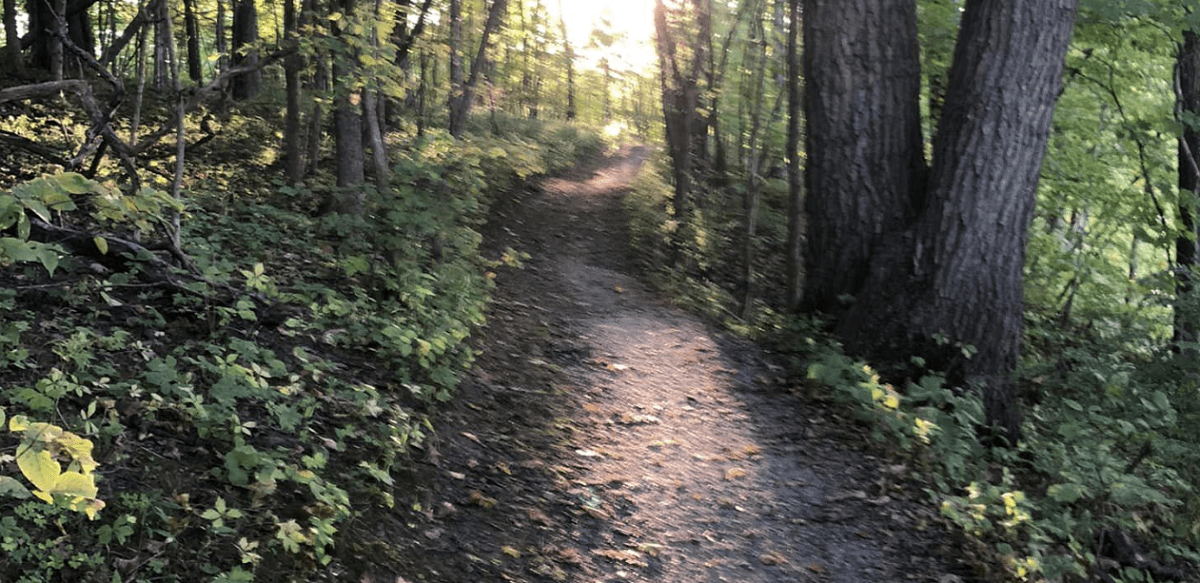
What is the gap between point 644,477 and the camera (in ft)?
17.6

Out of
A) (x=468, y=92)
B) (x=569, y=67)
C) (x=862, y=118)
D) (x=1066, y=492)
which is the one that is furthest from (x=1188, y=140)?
(x=569, y=67)

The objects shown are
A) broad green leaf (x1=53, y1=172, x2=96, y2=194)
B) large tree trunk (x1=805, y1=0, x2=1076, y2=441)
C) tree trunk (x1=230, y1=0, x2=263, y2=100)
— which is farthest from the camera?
tree trunk (x1=230, y1=0, x2=263, y2=100)

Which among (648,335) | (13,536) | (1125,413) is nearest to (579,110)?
(648,335)

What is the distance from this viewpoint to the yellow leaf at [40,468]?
1758mm

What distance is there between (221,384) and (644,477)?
2.69 metres

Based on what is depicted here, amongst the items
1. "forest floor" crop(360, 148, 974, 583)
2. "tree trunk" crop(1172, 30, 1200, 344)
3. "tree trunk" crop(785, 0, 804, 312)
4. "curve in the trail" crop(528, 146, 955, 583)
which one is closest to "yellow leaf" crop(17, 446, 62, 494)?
"forest floor" crop(360, 148, 974, 583)

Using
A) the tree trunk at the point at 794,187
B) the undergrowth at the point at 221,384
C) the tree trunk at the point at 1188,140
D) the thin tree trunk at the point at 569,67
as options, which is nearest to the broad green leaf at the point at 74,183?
the undergrowth at the point at 221,384

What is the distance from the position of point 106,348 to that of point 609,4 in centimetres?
1207

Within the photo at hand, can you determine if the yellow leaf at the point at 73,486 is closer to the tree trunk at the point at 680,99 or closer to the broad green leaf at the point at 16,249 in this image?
the broad green leaf at the point at 16,249

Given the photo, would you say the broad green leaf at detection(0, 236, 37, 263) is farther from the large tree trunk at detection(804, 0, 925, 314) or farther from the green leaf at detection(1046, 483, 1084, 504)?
the large tree trunk at detection(804, 0, 925, 314)

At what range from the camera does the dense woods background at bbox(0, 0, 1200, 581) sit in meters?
3.43

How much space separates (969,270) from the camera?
657cm

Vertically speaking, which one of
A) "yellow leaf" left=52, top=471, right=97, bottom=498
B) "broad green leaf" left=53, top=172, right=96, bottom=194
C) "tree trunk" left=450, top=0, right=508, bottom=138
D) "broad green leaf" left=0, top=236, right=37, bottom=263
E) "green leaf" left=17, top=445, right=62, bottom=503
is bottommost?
"yellow leaf" left=52, top=471, right=97, bottom=498

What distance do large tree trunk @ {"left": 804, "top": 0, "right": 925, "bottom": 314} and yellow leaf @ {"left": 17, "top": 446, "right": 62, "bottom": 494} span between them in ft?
21.6
